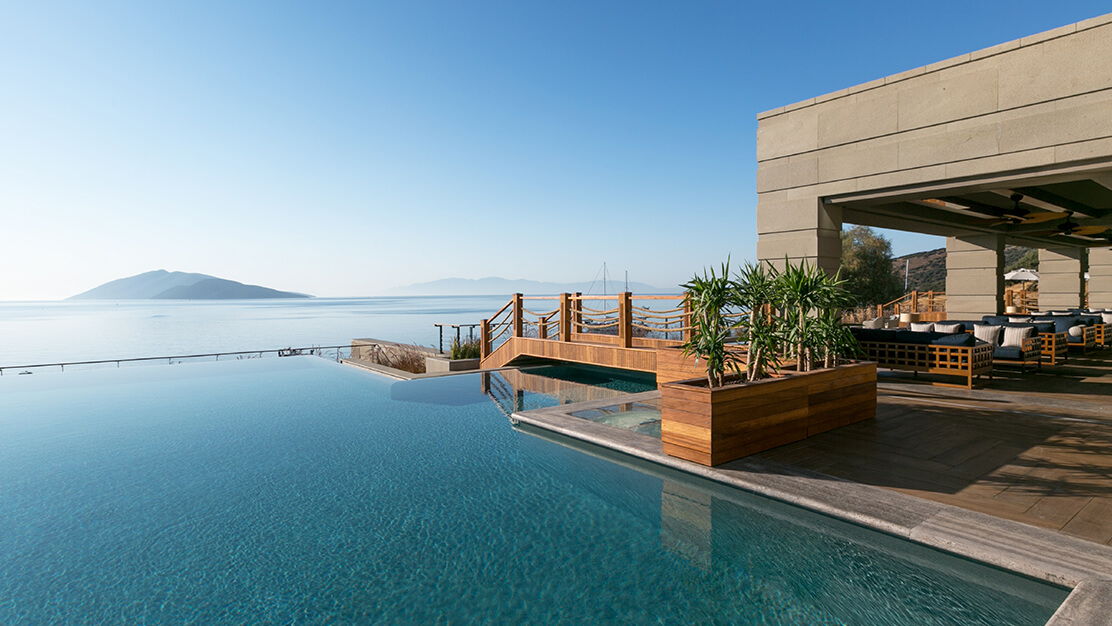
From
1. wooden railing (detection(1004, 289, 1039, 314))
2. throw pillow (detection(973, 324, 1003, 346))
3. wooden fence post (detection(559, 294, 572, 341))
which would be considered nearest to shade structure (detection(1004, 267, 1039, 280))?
wooden railing (detection(1004, 289, 1039, 314))

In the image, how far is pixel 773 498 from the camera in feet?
11.4

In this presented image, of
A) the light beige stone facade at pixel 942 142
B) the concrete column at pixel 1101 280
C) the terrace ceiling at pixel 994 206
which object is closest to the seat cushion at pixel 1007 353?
the terrace ceiling at pixel 994 206

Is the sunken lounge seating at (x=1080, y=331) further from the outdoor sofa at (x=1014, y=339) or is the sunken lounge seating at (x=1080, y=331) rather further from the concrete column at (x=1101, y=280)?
the concrete column at (x=1101, y=280)

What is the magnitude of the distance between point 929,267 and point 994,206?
53.2 meters

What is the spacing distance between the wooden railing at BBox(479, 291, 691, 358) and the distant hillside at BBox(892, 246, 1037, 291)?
1682 inches

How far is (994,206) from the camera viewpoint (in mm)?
9227

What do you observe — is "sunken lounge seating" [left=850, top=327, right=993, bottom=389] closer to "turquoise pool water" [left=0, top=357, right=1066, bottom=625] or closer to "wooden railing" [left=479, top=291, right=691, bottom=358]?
"wooden railing" [left=479, top=291, right=691, bottom=358]

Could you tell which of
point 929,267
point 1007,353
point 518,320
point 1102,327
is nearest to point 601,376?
point 518,320

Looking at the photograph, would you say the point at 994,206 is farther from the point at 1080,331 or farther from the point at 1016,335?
the point at 1080,331

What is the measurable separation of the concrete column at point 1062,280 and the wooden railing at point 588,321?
507 inches

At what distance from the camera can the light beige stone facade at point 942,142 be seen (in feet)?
17.1

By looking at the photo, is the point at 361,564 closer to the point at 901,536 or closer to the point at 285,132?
the point at 901,536

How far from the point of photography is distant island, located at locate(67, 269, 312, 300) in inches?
5581

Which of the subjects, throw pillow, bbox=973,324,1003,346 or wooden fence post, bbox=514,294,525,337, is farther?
wooden fence post, bbox=514,294,525,337
